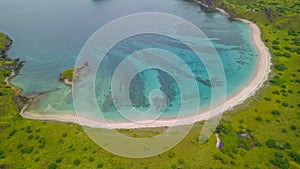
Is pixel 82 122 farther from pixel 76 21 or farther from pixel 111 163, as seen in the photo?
pixel 76 21

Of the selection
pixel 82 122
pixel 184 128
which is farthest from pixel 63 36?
pixel 184 128

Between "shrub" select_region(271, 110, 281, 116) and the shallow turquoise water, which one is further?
the shallow turquoise water

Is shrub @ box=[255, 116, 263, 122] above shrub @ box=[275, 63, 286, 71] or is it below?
below

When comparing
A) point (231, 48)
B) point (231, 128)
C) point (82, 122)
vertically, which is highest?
point (231, 48)

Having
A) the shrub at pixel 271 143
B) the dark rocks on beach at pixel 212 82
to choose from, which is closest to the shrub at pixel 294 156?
the shrub at pixel 271 143

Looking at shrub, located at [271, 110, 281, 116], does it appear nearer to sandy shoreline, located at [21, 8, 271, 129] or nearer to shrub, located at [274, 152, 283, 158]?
sandy shoreline, located at [21, 8, 271, 129]

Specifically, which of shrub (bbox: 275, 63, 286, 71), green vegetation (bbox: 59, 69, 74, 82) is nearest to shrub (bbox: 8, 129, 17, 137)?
green vegetation (bbox: 59, 69, 74, 82)
